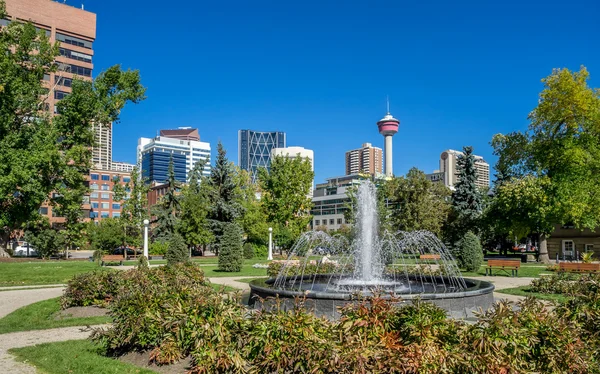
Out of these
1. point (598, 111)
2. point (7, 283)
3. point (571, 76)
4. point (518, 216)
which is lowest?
point (7, 283)

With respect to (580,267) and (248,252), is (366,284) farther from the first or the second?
(248,252)

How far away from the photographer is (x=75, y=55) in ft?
219

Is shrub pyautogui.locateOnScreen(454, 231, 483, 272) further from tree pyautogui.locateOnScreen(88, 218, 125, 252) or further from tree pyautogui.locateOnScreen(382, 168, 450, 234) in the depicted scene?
tree pyautogui.locateOnScreen(88, 218, 125, 252)

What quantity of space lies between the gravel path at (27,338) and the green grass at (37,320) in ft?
1.36

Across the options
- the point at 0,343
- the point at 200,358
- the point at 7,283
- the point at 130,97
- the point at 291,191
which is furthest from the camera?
the point at 291,191

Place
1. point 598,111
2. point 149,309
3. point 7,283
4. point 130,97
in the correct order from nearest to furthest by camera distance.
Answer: point 149,309
point 7,283
point 598,111
point 130,97

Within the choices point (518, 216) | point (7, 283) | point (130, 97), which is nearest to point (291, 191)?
point (130, 97)

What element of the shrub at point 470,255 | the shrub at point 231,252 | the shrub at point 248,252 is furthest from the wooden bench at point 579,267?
the shrub at point 248,252

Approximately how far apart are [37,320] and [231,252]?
14.0 m

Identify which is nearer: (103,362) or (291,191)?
(103,362)

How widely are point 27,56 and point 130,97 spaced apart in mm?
7142

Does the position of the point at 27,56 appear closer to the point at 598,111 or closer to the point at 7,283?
the point at 7,283

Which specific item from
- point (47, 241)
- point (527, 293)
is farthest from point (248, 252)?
point (527, 293)

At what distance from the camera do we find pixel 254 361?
5.99 m
